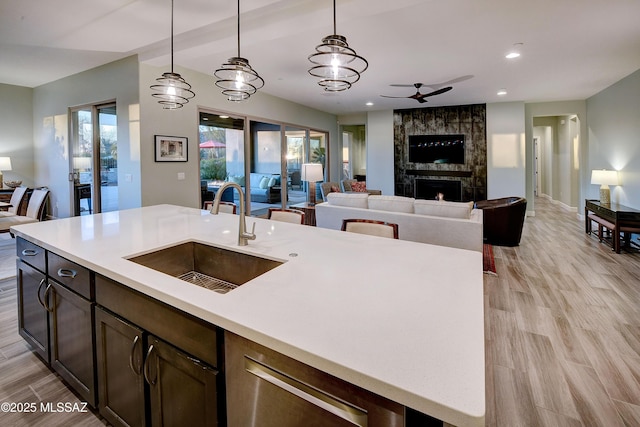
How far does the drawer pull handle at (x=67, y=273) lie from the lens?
1.70 m

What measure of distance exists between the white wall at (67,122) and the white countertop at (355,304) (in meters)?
3.04

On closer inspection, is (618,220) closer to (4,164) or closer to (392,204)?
(392,204)

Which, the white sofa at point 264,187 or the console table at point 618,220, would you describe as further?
the white sofa at point 264,187

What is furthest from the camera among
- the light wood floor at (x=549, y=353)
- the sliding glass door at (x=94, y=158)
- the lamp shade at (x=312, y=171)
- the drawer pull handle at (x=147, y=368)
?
the lamp shade at (x=312, y=171)

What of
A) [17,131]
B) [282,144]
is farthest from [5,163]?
[282,144]

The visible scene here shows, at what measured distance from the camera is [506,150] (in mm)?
8266

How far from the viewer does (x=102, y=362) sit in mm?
1583

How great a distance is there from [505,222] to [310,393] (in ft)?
18.0

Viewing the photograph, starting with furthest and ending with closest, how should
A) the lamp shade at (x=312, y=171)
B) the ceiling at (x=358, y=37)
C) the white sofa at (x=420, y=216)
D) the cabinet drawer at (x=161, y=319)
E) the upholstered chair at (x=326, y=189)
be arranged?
1. the upholstered chair at (x=326, y=189)
2. the lamp shade at (x=312, y=171)
3. the white sofa at (x=420, y=216)
4. the ceiling at (x=358, y=37)
5. the cabinet drawer at (x=161, y=319)

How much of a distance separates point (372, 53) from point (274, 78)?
2.02 metres

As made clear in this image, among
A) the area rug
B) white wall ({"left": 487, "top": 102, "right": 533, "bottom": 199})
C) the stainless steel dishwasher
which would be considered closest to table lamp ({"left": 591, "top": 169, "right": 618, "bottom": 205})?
white wall ({"left": 487, "top": 102, "right": 533, "bottom": 199})

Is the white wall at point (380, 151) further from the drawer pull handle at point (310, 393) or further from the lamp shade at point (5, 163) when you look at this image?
the drawer pull handle at point (310, 393)

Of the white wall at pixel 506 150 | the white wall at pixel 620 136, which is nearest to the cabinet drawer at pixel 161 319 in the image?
the white wall at pixel 620 136

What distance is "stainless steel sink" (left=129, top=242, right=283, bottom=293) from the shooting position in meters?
1.71
